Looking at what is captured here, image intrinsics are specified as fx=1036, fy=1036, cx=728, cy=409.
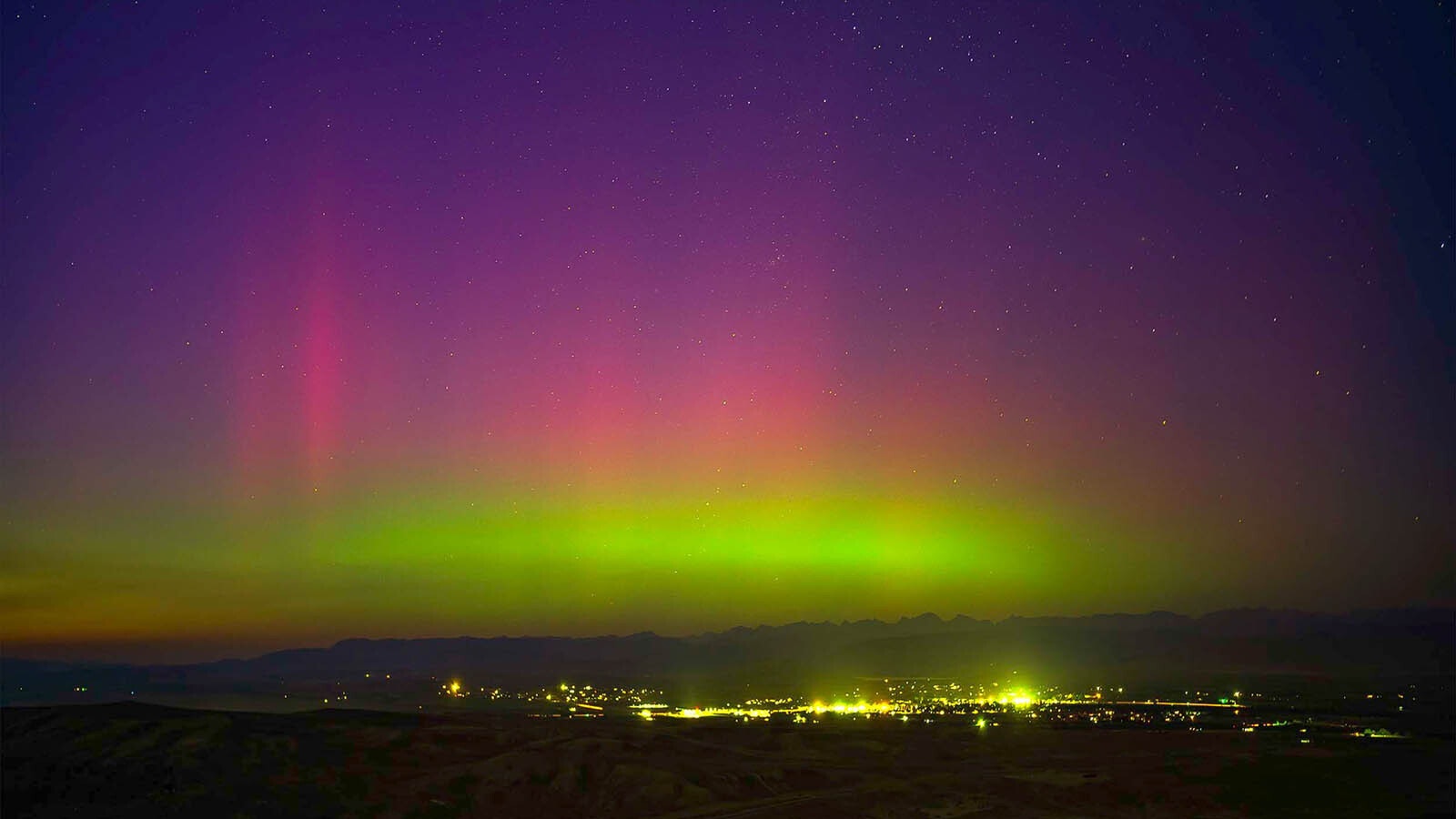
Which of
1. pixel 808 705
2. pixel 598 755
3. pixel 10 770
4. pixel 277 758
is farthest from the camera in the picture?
pixel 808 705

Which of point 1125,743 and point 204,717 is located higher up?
point 204,717

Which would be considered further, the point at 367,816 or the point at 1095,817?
the point at 1095,817

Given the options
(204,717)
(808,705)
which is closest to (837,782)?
(204,717)

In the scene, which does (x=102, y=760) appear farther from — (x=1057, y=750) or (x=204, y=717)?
(x=1057, y=750)

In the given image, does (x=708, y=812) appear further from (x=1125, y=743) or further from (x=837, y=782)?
(x=1125, y=743)

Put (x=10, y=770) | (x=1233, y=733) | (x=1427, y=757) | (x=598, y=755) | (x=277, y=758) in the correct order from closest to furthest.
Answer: (x=10, y=770) → (x=277, y=758) → (x=598, y=755) → (x=1427, y=757) → (x=1233, y=733)

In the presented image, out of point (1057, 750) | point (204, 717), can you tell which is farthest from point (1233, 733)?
point (204, 717)
